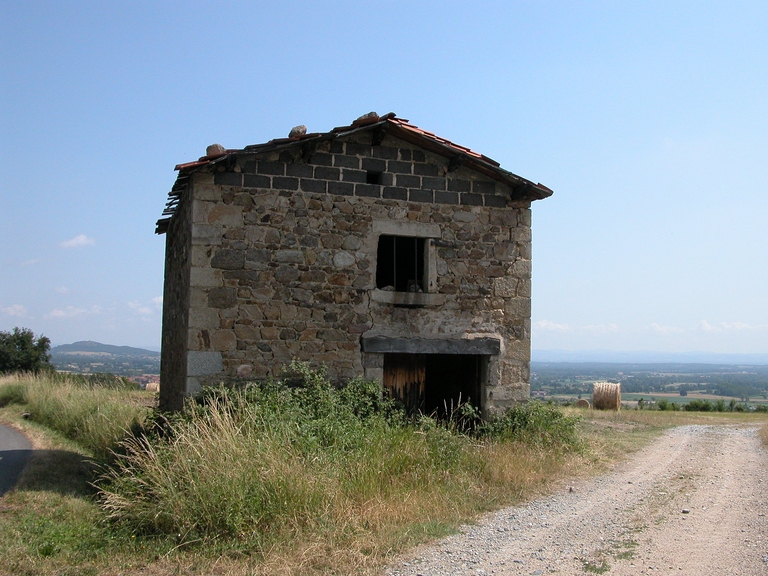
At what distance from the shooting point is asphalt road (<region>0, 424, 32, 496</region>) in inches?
356

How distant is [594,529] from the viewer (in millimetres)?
6621

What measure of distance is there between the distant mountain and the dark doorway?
8346 cm

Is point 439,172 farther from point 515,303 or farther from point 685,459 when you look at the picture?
point 685,459

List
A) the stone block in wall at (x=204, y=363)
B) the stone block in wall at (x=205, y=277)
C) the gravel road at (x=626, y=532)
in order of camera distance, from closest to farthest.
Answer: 1. the gravel road at (x=626, y=532)
2. the stone block in wall at (x=204, y=363)
3. the stone block in wall at (x=205, y=277)

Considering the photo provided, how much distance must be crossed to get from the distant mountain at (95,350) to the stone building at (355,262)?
84947mm

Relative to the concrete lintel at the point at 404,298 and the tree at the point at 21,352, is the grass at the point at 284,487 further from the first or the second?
the tree at the point at 21,352

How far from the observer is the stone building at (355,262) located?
9.14m

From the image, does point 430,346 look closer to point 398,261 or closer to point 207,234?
point 398,261

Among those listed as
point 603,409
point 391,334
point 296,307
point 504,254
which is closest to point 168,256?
point 296,307

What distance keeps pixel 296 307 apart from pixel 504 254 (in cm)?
328

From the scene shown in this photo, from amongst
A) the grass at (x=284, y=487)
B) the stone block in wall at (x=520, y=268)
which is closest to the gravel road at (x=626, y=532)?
the grass at (x=284, y=487)

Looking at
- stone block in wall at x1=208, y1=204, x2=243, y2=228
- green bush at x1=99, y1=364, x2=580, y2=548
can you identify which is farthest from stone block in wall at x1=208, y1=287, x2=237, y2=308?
green bush at x1=99, y1=364, x2=580, y2=548

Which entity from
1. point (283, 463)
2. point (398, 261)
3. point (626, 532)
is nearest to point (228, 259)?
point (398, 261)

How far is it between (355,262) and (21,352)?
25.9m
